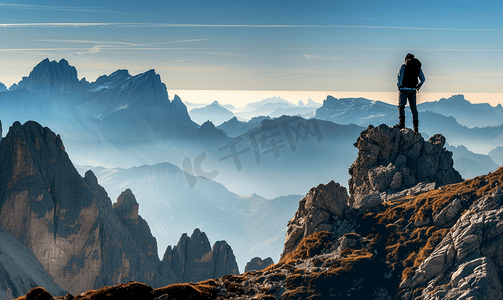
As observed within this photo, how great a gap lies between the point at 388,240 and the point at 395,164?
28.2 meters

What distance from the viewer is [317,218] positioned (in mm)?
112500

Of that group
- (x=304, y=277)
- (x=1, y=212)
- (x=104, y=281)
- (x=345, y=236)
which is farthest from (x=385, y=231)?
(x=1, y=212)

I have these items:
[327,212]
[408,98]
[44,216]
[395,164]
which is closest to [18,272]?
[44,216]

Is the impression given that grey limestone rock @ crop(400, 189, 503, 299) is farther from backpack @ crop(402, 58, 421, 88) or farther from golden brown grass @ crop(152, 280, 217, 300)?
backpack @ crop(402, 58, 421, 88)

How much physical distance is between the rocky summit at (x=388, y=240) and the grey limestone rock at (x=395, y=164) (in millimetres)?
274

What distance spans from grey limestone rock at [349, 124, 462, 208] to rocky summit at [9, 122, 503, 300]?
274mm

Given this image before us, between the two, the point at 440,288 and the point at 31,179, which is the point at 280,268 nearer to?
the point at 440,288

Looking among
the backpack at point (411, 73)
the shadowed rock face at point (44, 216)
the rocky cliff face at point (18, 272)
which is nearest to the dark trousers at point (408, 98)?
the backpack at point (411, 73)

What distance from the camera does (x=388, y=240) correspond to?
100625mm

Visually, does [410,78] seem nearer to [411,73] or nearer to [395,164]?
[411,73]

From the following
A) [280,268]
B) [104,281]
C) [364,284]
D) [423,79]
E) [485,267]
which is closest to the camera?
[423,79]

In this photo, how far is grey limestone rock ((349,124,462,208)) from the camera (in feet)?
396

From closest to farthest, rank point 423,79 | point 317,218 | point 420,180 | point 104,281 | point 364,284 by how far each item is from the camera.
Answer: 1. point 423,79
2. point 364,284
3. point 317,218
4. point 420,180
5. point 104,281

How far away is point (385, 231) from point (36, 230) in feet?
475
